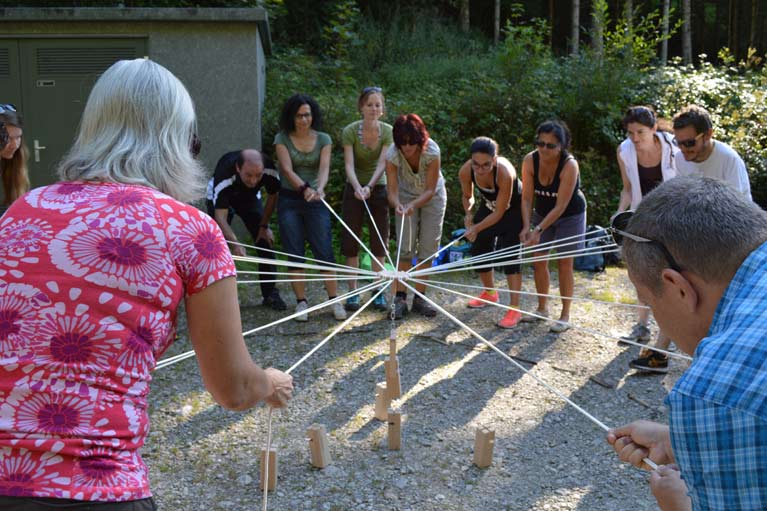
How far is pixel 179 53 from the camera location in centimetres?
942

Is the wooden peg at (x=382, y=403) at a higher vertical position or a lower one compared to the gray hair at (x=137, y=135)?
lower

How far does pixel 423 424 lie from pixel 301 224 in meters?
2.70

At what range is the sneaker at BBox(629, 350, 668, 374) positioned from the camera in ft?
18.3

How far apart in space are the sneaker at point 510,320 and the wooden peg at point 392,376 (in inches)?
77.5

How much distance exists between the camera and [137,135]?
2.00 metres

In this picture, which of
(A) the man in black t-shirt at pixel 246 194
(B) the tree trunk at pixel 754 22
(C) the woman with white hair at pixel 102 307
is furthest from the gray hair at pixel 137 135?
(B) the tree trunk at pixel 754 22

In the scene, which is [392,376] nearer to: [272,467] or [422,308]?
[272,467]

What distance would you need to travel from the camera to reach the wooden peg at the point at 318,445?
165 inches

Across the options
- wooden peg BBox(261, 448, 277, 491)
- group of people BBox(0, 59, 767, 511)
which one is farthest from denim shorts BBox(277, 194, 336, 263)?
group of people BBox(0, 59, 767, 511)

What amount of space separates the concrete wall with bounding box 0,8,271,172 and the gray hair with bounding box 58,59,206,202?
7577mm

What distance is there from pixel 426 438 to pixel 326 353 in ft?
5.36

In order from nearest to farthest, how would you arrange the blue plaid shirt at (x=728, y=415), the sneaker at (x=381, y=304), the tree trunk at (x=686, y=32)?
1. the blue plaid shirt at (x=728, y=415)
2. the sneaker at (x=381, y=304)
3. the tree trunk at (x=686, y=32)

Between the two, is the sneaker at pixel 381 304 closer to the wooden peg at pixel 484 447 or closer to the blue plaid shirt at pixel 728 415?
the wooden peg at pixel 484 447

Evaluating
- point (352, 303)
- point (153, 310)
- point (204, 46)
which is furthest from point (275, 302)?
point (153, 310)
